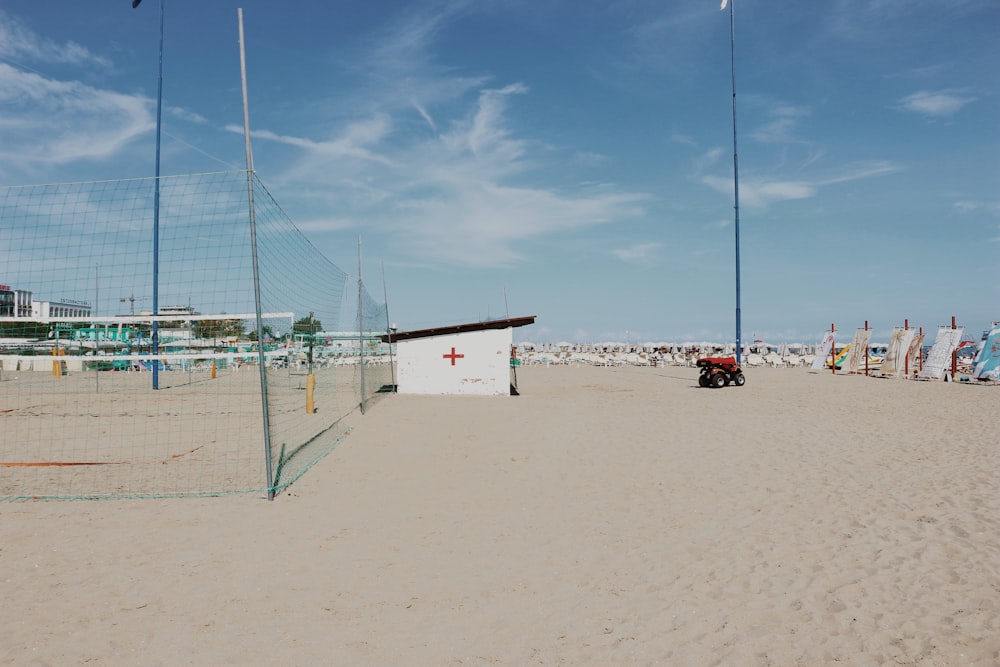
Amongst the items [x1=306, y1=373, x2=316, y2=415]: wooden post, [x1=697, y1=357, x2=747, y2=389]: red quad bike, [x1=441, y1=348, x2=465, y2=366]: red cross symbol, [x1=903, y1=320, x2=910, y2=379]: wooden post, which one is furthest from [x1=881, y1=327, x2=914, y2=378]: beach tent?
[x1=306, y1=373, x2=316, y2=415]: wooden post

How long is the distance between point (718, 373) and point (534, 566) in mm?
19266

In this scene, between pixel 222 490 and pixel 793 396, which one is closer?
pixel 222 490

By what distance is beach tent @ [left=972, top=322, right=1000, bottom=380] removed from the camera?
24.7m

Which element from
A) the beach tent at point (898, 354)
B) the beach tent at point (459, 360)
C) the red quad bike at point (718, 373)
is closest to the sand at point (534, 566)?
the beach tent at point (459, 360)

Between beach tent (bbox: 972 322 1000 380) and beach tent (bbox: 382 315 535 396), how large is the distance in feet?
63.2

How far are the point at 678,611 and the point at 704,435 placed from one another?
7423 mm

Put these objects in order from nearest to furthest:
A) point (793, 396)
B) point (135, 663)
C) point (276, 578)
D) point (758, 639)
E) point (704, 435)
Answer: point (135, 663) → point (758, 639) → point (276, 578) → point (704, 435) → point (793, 396)

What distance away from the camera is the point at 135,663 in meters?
3.29

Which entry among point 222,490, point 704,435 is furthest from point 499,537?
point 704,435

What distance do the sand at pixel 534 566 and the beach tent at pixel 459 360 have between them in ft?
34.9

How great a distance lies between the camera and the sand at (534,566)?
3.54m

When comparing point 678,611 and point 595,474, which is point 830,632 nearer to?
point 678,611

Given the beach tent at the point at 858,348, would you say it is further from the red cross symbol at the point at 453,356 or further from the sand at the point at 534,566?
the sand at the point at 534,566

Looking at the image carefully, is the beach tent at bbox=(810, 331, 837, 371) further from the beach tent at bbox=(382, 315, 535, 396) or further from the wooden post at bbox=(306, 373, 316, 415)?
the wooden post at bbox=(306, 373, 316, 415)
